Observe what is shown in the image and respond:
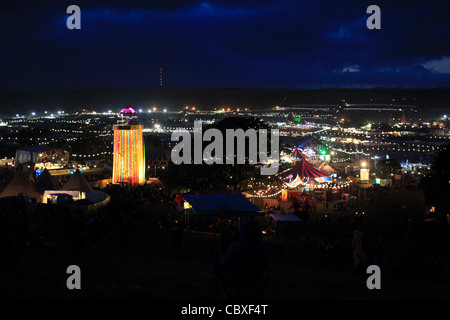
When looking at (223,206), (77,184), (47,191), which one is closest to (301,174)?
(77,184)

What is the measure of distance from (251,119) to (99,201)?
35.8ft

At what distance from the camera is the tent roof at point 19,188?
20.8 m

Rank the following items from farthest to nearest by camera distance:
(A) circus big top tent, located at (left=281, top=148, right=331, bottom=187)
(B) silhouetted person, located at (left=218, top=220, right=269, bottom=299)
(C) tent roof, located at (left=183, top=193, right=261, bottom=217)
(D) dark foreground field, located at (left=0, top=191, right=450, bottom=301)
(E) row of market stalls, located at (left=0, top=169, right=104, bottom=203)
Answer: (A) circus big top tent, located at (left=281, top=148, right=331, bottom=187)
(E) row of market stalls, located at (left=0, top=169, right=104, bottom=203)
(C) tent roof, located at (left=183, top=193, right=261, bottom=217)
(D) dark foreground field, located at (left=0, top=191, right=450, bottom=301)
(B) silhouetted person, located at (left=218, top=220, right=269, bottom=299)

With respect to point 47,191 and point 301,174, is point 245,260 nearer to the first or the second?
point 47,191

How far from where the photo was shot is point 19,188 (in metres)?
21.0

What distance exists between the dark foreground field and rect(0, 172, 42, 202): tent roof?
10426mm

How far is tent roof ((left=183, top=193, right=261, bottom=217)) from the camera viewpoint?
16.2 metres

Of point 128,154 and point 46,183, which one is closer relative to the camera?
point 46,183

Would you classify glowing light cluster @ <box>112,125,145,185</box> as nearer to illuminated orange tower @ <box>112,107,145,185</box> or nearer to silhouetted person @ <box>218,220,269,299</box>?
illuminated orange tower @ <box>112,107,145,185</box>

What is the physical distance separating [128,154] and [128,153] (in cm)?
7

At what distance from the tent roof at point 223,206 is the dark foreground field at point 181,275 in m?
3.56

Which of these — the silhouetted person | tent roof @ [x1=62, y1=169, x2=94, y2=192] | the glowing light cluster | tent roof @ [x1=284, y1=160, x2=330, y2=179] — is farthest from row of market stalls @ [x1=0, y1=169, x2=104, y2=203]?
Result: the silhouetted person
